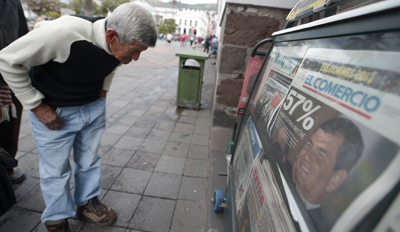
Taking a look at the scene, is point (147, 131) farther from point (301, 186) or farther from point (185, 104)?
point (301, 186)

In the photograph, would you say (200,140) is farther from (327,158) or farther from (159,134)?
(327,158)

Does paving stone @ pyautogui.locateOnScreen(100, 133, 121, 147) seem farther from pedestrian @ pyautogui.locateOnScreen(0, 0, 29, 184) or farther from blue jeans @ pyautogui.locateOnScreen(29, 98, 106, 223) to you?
blue jeans @ pyautogui.locateOnScreen(29, 98, 106, 223)

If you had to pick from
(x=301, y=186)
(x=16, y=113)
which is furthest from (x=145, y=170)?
(x=301, y=186)

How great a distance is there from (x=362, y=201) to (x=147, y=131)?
3.70 metres

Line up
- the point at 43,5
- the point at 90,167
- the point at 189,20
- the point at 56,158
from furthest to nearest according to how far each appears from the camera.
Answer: the point at 189,20 → the point at 43,5 → the point at 90,167 → the point at 56,158

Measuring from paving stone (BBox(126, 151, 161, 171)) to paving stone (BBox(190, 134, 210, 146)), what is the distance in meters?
0.76

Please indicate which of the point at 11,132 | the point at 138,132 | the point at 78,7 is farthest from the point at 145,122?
the point at 78,7

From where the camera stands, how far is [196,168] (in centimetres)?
301

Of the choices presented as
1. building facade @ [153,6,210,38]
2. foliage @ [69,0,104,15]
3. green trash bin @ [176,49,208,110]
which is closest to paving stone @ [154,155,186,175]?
green trash bin @ [176,49,208,110]

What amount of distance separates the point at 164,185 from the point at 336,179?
2305 mm

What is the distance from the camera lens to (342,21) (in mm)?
713

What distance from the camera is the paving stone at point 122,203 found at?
212cm

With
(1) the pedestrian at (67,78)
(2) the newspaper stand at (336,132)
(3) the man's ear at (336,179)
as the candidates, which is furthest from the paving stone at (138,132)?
(3) the man's ear at (336,179)

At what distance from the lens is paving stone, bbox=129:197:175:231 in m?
2.07
